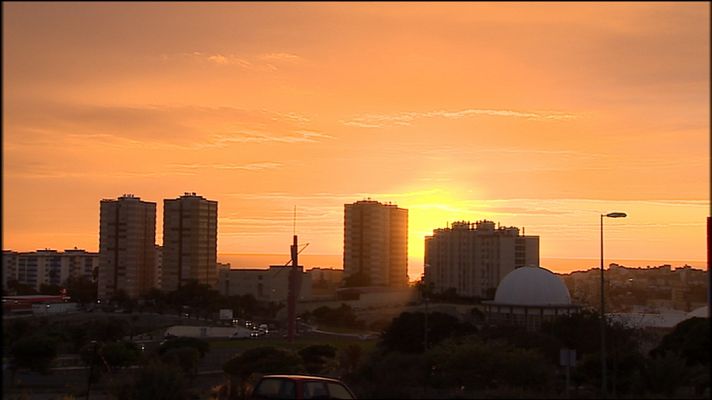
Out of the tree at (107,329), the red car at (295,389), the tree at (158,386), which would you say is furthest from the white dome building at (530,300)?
the red car at (295,389)

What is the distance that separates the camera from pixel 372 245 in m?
141

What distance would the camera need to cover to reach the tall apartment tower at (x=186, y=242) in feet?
393

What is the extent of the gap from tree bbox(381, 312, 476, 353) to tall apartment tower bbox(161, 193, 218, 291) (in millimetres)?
67341

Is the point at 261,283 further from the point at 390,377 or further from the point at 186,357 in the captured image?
the point at 390,377

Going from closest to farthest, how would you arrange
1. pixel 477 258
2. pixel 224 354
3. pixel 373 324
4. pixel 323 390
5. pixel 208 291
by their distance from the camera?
1. pixel 323 390
2. pixel 224 354
3. pixel 373 324
4. pixel 208 291
5. pixel 477 258

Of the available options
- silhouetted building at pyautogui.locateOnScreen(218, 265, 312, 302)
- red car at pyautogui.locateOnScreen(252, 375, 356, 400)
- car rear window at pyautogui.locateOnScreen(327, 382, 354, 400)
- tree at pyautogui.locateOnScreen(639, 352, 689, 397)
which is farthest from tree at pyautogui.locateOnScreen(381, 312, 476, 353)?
silhouetted building at pyautogui.locateOnScreen(218, 265, 312, 302)

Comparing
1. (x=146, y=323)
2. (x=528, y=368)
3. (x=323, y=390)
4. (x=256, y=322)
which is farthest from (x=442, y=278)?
(x=323, y=390)

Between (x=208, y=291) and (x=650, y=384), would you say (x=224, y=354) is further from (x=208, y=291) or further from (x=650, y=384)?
(x=208, y=291)

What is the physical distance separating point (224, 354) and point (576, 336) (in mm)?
22683

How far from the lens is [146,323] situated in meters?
81.2

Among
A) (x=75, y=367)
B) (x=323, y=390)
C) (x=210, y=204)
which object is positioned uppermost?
(x=210, y=204)

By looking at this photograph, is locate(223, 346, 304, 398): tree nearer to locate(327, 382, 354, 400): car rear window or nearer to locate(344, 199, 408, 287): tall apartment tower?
locate(327, 382, 354, 400): car rear window

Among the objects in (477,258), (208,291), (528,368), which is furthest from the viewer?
(477,258)

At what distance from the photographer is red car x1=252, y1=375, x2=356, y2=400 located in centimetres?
1695
